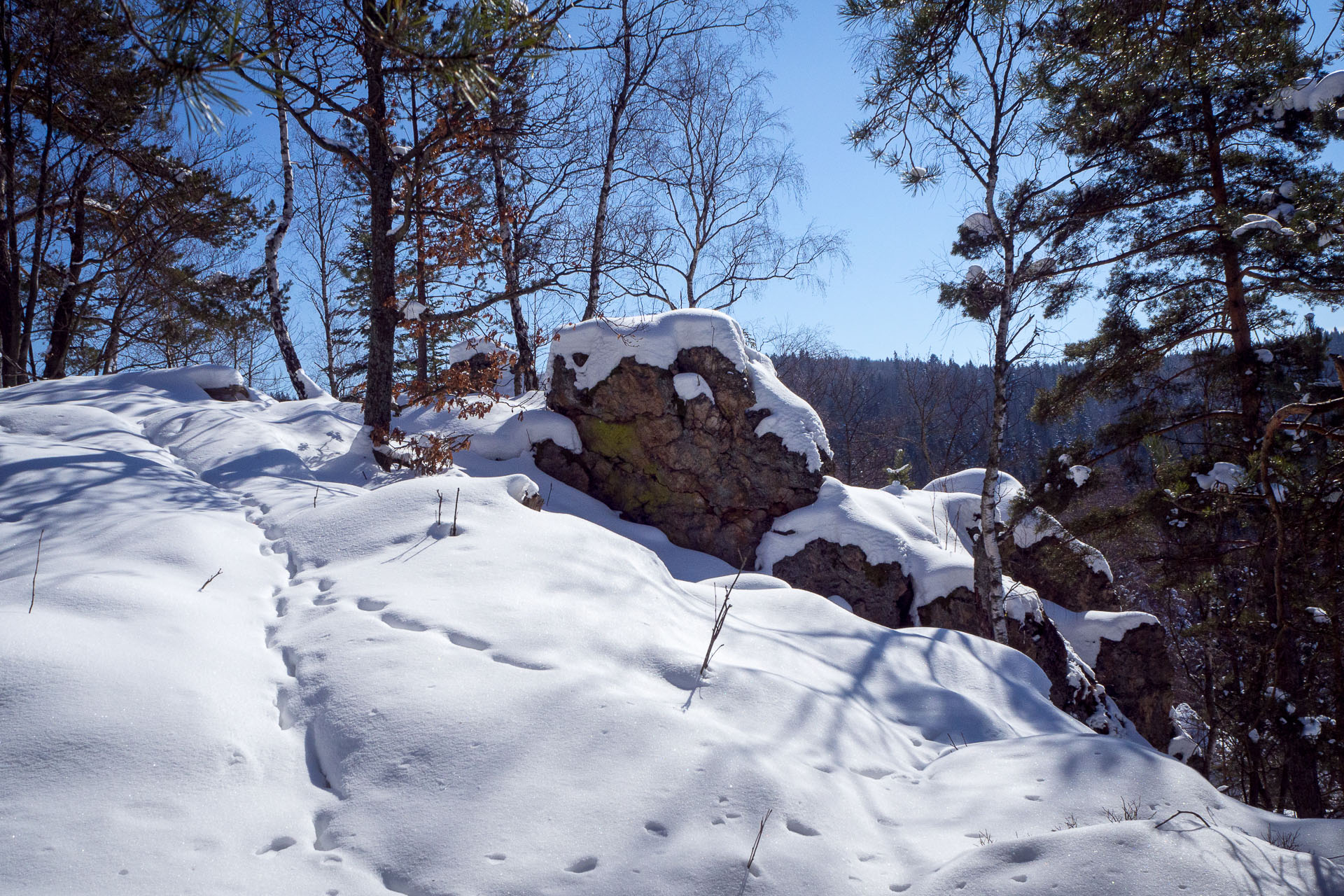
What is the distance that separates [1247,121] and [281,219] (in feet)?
41.9

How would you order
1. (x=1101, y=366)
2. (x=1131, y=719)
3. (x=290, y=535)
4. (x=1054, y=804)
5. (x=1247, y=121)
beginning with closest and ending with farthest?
(x=1054, y=804) < (x=290, y=535) < (x=1247, y=121) < (x=1101, y=366) < (x=1131, y=719)

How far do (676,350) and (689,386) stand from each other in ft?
1.66

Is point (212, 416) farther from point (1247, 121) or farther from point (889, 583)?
point (1247, 121)

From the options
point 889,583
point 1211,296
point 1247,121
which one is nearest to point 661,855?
point 889,583

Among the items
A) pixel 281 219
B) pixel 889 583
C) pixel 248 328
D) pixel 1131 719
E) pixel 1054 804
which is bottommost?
pixel 1131 719

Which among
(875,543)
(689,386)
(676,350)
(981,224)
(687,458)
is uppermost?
(981,224)

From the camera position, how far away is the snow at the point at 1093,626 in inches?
391

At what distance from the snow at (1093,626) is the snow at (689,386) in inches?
242

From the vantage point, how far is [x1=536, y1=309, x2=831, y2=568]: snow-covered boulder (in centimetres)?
848

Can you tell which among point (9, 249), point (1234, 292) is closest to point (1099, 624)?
point (1234, 292)

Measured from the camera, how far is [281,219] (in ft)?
34.7

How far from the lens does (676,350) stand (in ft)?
28.0

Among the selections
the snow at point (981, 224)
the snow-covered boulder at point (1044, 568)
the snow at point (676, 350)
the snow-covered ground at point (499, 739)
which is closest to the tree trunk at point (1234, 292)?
the snow at point (981, 224)

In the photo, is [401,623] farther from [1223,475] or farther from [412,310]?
[1223,475]
